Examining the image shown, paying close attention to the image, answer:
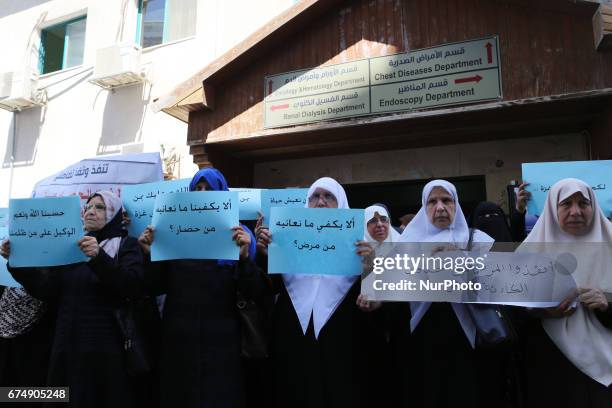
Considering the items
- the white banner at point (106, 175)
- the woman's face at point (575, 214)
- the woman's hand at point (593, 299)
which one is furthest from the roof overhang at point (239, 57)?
the woman's hand at point (593, 299)

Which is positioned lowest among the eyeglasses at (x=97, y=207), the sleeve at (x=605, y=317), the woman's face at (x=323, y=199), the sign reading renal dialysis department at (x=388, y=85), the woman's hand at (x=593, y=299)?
the sleeve at (x=605, y=317)

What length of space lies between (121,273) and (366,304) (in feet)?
4.20

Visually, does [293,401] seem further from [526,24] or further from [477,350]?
[526,24]

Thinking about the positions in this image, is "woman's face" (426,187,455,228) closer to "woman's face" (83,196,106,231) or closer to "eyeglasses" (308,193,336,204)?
"eyeglasses" (308,193,336,204)

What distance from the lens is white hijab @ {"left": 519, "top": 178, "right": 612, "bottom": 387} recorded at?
202 cm

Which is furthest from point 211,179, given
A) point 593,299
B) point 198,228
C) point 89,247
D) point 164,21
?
point 164,21

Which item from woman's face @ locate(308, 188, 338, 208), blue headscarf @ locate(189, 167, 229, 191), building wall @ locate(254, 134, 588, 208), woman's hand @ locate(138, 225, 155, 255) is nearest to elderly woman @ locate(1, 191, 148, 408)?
woman's hand @ locate(138, 225, 155, 255)

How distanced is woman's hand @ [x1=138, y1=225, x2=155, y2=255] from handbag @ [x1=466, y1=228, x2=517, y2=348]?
1635mm

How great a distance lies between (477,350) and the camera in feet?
7.34

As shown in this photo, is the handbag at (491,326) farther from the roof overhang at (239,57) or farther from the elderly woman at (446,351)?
the roof overhang at (239,57)

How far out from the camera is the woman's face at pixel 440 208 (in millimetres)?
2447

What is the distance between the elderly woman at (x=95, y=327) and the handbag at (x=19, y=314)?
1.38 ft

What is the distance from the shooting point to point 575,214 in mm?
2160

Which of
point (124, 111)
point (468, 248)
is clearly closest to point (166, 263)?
point (468, 248)
